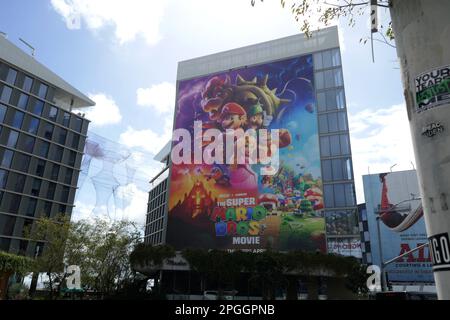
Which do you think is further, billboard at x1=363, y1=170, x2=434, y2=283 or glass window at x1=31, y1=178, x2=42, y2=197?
glass window at x1=31, y1=178, x2=42, y2=197

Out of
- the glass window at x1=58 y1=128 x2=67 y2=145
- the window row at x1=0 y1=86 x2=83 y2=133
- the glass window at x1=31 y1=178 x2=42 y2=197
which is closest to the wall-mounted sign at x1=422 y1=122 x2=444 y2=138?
the glass window at x1=31 y1=178 x2=42 y2=197

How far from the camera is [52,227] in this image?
4378 cm

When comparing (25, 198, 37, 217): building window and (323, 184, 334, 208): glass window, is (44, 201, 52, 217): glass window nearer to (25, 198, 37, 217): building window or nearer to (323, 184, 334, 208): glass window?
(25, 198, 37, 217): building window

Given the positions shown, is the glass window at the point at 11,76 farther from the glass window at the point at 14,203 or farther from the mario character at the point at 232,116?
the mario character at the point at 232,116

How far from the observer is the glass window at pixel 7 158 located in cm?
6767

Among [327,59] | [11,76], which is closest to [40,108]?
[11,76]

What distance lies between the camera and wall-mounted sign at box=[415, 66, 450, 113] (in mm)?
4367

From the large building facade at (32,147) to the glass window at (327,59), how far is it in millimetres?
54486

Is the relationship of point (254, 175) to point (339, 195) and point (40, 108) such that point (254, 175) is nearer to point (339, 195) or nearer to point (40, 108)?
point (339, 195)

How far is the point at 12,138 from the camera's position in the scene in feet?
229

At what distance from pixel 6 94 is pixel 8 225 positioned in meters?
24.6

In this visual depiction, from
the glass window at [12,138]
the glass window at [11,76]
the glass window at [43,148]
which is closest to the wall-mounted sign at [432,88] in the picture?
the glass window at [12,138]
